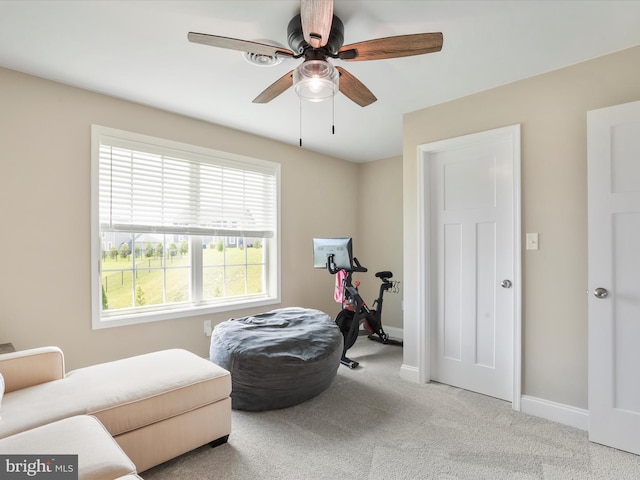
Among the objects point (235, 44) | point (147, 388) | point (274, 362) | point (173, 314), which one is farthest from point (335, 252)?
point (235, 44)

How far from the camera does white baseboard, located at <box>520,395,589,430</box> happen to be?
7.52ft

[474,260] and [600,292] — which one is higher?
[474,260]

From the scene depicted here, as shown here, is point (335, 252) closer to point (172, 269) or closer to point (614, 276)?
point (172, 269)

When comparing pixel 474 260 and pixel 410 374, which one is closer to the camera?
pixel 474 260

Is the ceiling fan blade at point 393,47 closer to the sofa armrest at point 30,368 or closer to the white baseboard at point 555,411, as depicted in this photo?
the sofa armrest at point 30,368

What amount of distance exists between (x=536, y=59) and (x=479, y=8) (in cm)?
79

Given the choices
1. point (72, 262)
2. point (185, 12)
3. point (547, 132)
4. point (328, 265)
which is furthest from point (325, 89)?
point (72, 262)

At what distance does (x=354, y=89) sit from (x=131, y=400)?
2.08 meters

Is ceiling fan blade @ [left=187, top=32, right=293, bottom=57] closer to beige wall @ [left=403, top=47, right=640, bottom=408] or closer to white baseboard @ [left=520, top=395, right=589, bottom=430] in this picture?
beige wall @ [left=403, top=47, right=640, bottom=408]

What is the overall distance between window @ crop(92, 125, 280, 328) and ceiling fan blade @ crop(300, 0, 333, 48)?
212 cm

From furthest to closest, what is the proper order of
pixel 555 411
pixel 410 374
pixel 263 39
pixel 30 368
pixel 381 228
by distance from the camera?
pixel 381 228 → pixel 410 374 → pixel 555 411 → pixel 263 39 → pixel 30 368

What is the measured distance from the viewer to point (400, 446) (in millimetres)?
2076

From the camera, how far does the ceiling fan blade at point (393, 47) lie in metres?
1.56

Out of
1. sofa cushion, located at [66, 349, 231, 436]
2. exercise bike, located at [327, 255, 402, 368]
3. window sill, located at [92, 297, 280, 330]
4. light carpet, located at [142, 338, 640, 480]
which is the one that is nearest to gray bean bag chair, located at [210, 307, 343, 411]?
light carpet, located at [142, 338, 640, 480]
